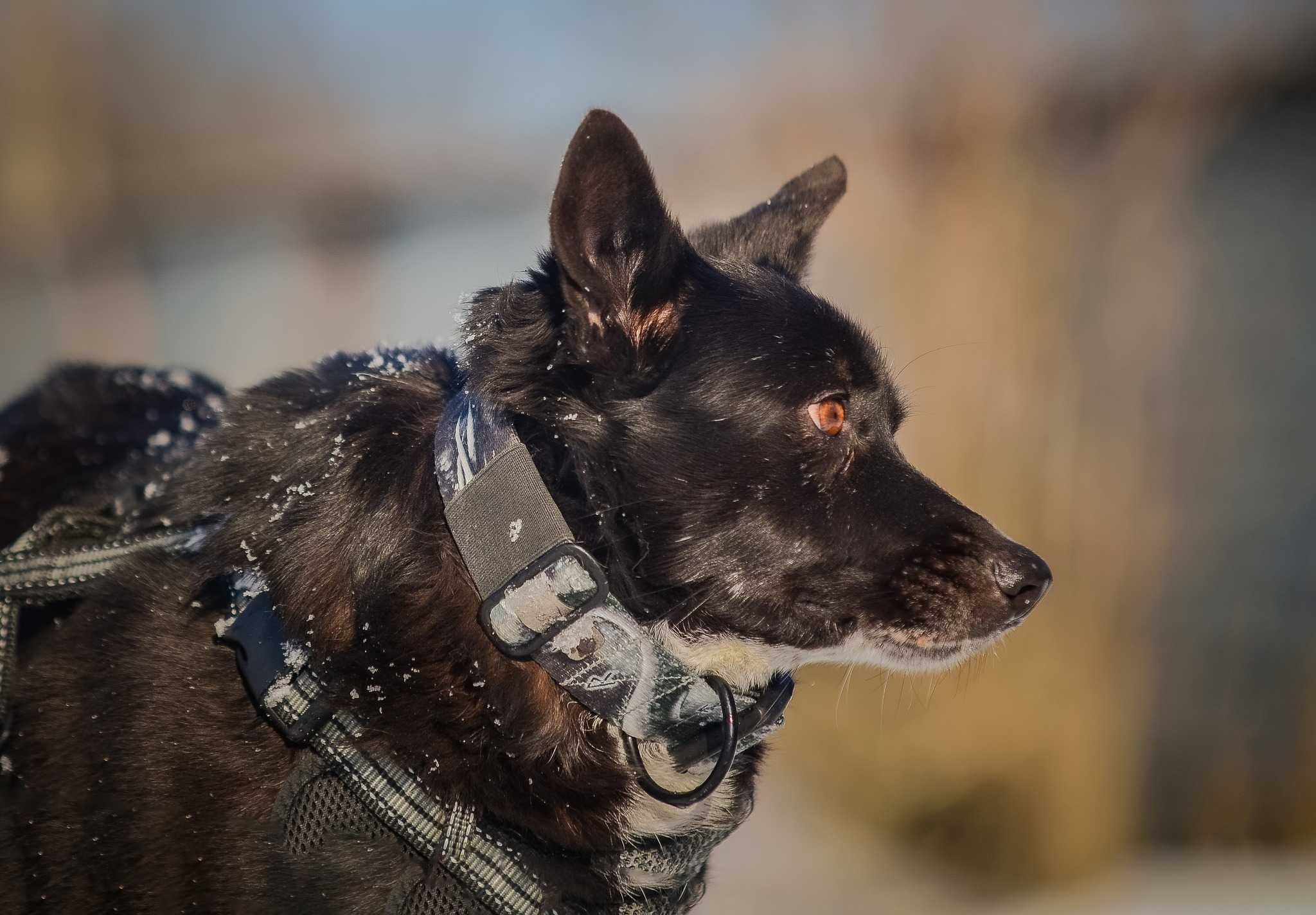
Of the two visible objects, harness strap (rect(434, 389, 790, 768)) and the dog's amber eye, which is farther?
the dog's amber eye

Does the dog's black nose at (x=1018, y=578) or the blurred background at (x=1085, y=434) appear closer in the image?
the dog's black nose at (x=1018, y=578)

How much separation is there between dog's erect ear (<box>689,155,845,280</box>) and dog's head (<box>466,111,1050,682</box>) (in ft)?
1.40

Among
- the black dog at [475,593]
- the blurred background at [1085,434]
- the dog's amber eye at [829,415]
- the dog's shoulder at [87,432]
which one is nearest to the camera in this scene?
the black dog at [475,593]

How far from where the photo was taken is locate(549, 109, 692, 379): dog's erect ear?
4.71 feet

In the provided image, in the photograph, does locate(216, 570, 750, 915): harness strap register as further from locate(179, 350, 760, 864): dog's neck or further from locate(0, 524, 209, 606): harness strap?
locate(0, 524, 209, 606): harness strap

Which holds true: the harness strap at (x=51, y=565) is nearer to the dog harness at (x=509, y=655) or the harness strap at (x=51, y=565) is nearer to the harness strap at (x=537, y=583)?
the dog harness at (x=509, y=655)

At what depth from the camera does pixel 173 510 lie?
5.73 ft

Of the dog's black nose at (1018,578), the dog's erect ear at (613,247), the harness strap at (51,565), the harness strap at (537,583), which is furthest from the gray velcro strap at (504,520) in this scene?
the dog's black nose at (1018,578)

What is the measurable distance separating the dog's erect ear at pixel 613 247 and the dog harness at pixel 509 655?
27 cm

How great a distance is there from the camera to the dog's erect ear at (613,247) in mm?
1435

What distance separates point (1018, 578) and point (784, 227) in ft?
3.27

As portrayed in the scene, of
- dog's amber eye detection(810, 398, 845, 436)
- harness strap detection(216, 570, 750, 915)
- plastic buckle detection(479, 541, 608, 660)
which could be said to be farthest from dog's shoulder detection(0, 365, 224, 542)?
dog's amber eye detection(810, 398, 845, 436)

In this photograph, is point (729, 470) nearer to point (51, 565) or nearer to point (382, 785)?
point (382, 785)

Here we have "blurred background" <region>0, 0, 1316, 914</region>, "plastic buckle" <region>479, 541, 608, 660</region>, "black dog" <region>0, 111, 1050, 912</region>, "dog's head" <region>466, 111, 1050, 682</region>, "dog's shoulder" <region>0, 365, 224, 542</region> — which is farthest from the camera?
"blurred background" <region>0, 0, 1316, 914</region>
